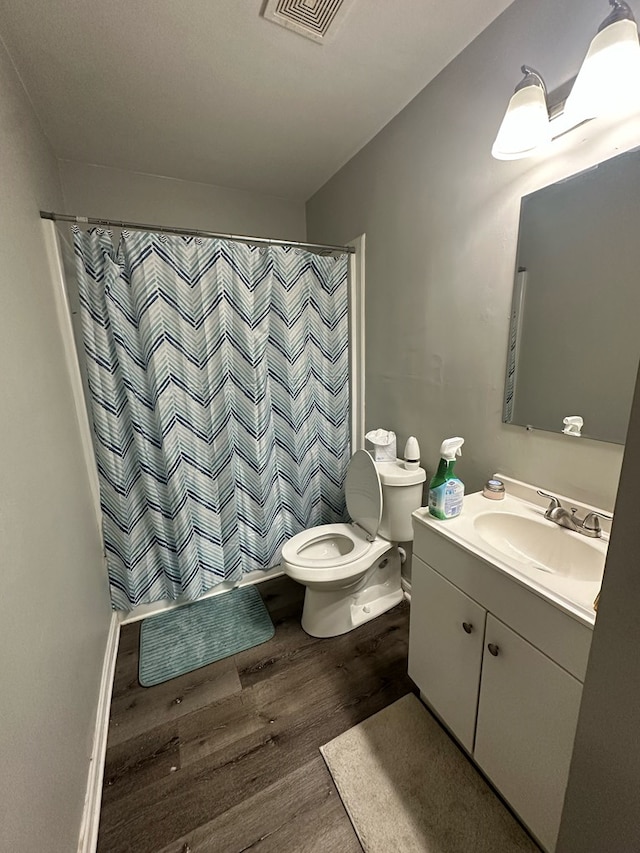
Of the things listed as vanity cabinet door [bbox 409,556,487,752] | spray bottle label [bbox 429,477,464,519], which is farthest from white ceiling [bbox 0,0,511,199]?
vanity cabinet door [bbox 409,556,487,752]

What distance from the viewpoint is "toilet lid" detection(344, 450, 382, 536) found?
1601mm

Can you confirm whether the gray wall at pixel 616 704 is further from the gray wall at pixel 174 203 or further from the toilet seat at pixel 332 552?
the gray wall at pixel 174 203

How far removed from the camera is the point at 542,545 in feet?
3.53

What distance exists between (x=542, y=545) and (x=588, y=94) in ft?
4.03

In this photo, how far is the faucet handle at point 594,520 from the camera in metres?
0.99

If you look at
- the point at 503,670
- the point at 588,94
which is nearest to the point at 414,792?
the point at 503,670

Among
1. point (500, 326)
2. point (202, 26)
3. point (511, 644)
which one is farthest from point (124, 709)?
point (202, 26)

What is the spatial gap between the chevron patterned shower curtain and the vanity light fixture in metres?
1.05

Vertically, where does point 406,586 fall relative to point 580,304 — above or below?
below

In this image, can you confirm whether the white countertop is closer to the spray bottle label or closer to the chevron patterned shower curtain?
the spray bottle label

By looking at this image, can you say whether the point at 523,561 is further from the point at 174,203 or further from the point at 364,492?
the point at 174,203

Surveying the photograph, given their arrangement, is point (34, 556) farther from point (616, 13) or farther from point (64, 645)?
point (616, 13)

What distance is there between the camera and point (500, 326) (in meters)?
1.26

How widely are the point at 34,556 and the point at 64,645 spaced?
34 cm
